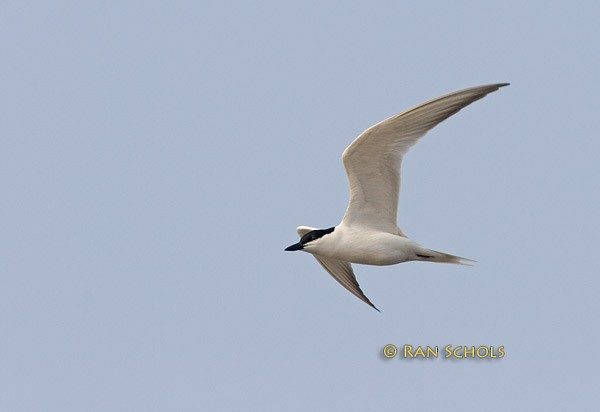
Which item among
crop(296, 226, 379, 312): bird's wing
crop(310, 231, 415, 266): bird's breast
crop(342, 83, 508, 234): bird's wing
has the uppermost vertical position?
crop(342, 83, 508, 234): bird's wing

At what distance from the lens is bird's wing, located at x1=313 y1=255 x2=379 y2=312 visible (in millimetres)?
15254

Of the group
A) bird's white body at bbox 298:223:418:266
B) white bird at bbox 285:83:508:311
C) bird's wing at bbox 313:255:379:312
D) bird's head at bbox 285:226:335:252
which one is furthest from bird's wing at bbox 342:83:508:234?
bird's wing at bbox 313:255:379:312

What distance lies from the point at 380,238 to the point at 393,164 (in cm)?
113

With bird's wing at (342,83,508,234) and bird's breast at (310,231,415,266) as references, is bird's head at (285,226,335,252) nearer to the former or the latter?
bird's breast at (310,231,415,266)

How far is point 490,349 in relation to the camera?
13.3m

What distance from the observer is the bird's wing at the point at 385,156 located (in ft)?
38.5

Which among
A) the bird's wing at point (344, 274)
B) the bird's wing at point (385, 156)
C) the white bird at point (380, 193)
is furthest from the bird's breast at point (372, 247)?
the bird's wing at point (344, 274)

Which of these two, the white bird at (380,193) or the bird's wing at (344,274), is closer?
the white bird at (380,193)

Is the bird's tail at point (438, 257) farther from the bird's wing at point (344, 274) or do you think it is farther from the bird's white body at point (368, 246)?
the bird's wing at point (344, 274)

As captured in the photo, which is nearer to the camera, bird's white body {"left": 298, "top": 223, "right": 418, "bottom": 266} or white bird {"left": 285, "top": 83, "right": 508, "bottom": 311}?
white bird {"left": 285, "top": 83, "right": 508, "bottom": 311}

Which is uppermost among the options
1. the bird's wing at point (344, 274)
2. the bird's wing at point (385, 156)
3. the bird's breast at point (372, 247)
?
the bird's wing at point (385, 156)

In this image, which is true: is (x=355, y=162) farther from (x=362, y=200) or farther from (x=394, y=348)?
(x=394, y=348)

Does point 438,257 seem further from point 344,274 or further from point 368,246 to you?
point 344,274

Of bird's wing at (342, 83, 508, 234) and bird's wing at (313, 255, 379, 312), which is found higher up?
bird's wing at (342, 83, 508, 234)
